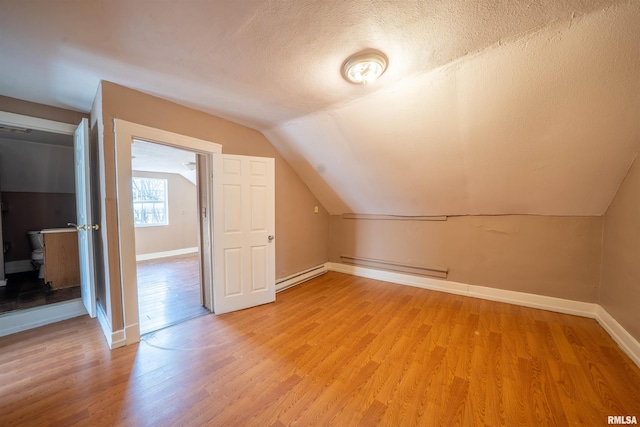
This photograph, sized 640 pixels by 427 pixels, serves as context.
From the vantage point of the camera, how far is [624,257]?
222cm

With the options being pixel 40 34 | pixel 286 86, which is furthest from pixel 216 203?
pixel 40 34

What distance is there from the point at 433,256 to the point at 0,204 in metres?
6.66

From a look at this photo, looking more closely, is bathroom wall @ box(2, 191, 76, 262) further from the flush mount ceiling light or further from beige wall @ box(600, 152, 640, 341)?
beige wall @ box(600, 152, 640, 341)

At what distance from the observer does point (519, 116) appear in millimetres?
2002

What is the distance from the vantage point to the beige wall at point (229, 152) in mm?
2072

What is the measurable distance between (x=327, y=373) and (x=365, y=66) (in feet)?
7.86

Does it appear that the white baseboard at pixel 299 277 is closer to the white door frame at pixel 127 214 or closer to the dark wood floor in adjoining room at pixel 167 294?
the dark wood floor in adjoining room at pixel 167 294

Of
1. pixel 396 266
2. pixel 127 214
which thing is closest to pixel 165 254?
pixel 127 214

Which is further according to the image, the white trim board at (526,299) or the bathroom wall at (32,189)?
the bathroom wall at (32,189)

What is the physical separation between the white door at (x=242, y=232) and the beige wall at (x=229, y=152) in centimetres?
34

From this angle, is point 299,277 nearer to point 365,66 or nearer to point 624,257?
point 365,66

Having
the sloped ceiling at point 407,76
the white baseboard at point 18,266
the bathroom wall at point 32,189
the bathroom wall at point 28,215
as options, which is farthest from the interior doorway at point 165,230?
the sloped ceiling at point 407,76

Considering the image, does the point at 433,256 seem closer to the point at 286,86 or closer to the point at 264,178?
the point at 264,178

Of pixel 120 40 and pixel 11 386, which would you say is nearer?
pixel 120 40
